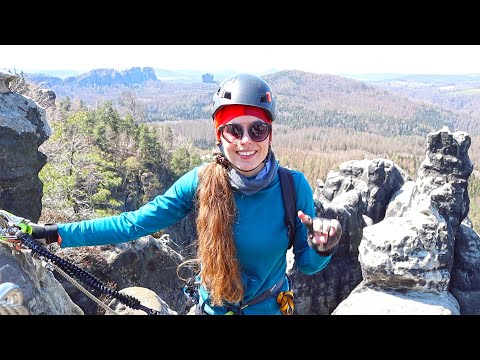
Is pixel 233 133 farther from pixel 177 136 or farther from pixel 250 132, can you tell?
pixel 177 136

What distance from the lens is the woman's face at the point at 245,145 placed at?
302 cm

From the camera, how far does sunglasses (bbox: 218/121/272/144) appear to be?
9.95ft

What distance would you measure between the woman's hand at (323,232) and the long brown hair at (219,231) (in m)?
0.66

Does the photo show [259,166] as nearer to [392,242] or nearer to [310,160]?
[392,242]

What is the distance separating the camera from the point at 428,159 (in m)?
11.7

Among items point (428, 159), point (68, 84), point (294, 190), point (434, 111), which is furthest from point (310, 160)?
point (68, 84)

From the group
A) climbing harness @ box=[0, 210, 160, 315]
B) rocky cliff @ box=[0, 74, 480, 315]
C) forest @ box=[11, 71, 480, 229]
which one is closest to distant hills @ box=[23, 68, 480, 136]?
forest @ box=[11, 71, 480, 229]

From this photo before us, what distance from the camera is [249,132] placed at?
120 inches

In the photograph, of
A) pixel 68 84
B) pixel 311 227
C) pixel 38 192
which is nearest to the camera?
pixel 311 227

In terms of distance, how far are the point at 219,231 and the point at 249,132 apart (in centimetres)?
78

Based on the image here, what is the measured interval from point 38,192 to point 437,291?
9869 mm

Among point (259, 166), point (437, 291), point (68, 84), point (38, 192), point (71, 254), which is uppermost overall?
point (68, 84)

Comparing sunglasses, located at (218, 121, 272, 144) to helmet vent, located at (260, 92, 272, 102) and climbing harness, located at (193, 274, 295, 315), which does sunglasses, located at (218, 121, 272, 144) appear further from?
climbing harness, located at (193, 274, 295, 315)

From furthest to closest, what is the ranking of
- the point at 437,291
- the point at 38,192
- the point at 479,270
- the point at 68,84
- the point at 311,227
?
the point at 68,84 → the point at 479,270 → the point at 38,192 → the point at 437,291 → the point at 311,227
